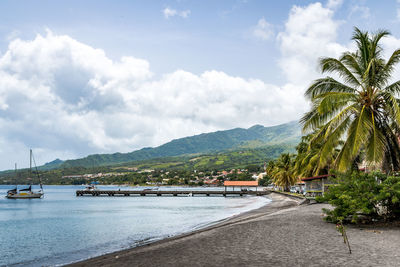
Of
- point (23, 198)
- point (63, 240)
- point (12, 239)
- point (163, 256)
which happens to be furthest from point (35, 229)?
point (23, 198)

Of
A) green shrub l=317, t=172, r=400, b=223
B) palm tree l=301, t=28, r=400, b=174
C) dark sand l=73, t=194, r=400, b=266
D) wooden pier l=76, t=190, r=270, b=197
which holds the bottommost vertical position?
wooden pier l=76, t=190, r=270, b=197

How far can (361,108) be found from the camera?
15.0 metres

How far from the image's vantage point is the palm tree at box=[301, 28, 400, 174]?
1415cm

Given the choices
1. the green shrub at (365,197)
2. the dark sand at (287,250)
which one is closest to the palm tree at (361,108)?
the green shrub at (365,197)

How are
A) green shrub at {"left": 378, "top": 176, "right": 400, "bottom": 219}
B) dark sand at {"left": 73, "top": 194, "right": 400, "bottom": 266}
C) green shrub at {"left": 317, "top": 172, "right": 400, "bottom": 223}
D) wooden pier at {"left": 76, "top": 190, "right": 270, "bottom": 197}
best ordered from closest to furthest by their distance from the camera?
dark sand at {"left": 73, "top": 194, "right": 400, "bottom": 266}
green shrub at {"left": 378, "top": 176, "right": 400, "bottom": 219}
green shrub at {"left": 317, "top": 172, "right": 400, "bottom": 223}
wooden pier at {"left": 76, "top": 190, "right": 270, "bottom": 197}

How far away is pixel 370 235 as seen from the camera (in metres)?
11.7

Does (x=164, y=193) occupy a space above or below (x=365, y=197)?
below

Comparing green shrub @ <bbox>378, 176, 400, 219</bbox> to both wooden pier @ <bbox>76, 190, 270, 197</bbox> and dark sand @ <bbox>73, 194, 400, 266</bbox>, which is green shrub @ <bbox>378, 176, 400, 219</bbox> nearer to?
dark sand @ <bbox>73, 194, 400, 266</bbox>

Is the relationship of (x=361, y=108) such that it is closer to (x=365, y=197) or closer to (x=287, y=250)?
(x=365, y=197)

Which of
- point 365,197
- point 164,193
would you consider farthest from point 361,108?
point 164,193

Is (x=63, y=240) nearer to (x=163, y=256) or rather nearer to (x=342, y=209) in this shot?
(x=163, y=256)

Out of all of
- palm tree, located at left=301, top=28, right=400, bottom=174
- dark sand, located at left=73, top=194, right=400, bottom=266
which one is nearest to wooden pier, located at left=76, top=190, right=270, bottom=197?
palm tree, located at left=301, top=28, right=400, bottom=174

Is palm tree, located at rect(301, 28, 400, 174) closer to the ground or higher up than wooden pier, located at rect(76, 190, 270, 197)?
higher up

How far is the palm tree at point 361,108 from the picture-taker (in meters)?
14.1
